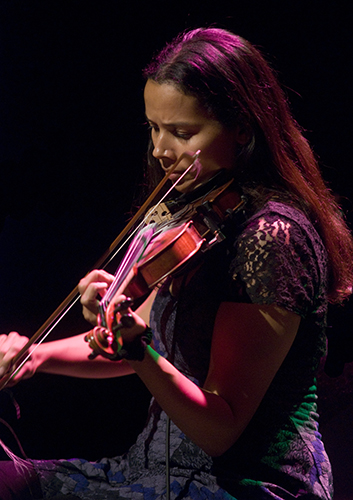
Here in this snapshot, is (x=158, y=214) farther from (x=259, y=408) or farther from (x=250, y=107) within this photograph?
(x=259, y=408)

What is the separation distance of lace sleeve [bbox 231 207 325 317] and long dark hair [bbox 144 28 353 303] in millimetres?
99

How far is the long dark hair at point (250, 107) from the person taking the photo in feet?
3.14

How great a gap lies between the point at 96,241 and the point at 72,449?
28.7 inches

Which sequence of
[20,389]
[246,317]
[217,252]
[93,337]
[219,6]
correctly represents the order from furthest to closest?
[20,389] < [219,6] < [217,252] < [246,317] < [93,337]

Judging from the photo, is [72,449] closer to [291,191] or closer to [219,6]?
[291,191]

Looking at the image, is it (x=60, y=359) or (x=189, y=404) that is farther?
(x=60, y=359)

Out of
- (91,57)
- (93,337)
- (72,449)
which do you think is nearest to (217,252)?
(93,337)

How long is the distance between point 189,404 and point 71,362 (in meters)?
0.45

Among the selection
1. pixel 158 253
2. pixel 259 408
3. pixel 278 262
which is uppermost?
pixel 158 253

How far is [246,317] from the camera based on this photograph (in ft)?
2.68

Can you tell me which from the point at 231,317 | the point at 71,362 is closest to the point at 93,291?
the point at 231,317

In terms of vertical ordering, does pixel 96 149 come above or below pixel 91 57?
below

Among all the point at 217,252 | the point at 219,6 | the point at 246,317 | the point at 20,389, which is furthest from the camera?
the point at 20,389

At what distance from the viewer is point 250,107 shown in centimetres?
98
